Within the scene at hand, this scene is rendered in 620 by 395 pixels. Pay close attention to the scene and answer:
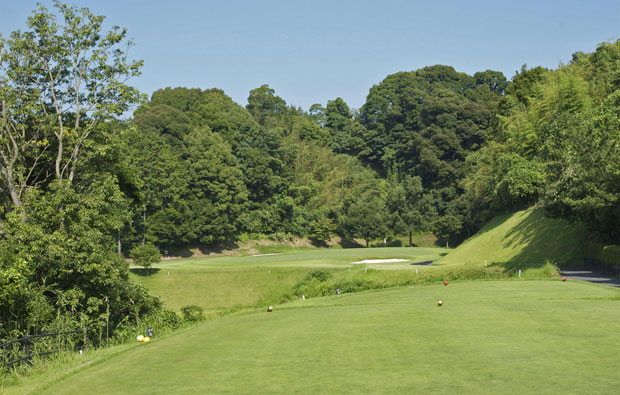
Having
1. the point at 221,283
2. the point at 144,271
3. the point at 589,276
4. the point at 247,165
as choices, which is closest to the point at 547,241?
the point at 589,276

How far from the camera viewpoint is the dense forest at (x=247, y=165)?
22828mm

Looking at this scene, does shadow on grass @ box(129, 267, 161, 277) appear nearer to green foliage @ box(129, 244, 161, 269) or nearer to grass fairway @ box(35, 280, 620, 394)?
green foliage @ box(129, 244, 161, 269)

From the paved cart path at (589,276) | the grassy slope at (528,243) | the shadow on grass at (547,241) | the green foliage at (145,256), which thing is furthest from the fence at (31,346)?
the green foliage at (145,256)

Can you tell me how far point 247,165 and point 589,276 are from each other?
66689 mm

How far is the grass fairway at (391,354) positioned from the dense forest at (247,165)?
27.4 feet

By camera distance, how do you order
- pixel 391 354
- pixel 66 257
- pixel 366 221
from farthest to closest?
pixel 366 221, pixel 66 257, pixel 391 354

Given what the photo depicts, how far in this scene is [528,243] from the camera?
131 feet

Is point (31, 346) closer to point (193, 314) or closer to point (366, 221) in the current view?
point (193, 314)

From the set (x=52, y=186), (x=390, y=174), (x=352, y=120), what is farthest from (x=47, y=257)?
(x=352, y=120)

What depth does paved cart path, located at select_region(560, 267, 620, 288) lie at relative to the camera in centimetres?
2454

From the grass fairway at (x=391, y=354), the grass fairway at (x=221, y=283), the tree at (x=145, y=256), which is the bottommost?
the grass fairway at (x=221, y=283)

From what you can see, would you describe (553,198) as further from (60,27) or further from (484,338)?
(60,27)

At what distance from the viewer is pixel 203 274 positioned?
151 feet

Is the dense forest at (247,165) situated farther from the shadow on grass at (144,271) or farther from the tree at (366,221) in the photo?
the shadow on grass at (144,271)
